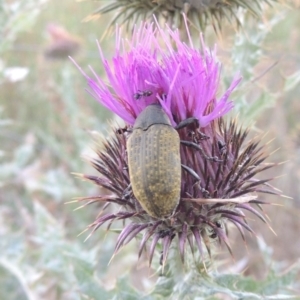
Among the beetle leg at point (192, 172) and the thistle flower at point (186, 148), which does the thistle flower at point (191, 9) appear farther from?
the beetle leg at point (192, 172)

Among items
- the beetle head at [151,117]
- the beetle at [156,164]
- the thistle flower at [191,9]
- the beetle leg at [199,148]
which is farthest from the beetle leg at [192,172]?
the thistle flower at [191,9]

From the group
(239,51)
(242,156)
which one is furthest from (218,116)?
(239,51)

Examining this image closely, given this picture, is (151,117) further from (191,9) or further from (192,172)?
(191,9)

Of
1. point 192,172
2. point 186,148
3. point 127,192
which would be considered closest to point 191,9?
point 186,148

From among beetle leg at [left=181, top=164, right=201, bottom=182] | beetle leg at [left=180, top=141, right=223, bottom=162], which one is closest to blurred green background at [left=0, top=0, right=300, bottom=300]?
beetle leg at [left=180, top=141, right=223, bottom=162]

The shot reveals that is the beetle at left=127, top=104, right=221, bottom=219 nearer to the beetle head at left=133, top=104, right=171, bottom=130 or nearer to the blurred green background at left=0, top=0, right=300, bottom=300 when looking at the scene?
the beetle head at left=133, top=104, right=171, bottom=130
